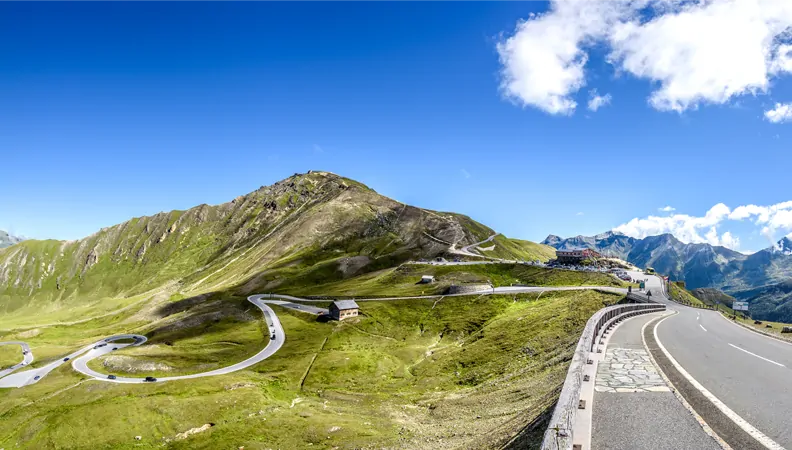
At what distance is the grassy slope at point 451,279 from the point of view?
127125 millimetres

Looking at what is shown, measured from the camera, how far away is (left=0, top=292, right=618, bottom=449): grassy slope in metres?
43.9

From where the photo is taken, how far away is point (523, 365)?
178 feet

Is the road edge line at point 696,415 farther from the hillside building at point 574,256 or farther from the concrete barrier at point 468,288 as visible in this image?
the hillside building at point 574,256

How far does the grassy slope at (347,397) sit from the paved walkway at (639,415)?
342 inches

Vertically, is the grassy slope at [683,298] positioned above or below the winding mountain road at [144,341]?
above

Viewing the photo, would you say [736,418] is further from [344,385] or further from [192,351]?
[192,351]

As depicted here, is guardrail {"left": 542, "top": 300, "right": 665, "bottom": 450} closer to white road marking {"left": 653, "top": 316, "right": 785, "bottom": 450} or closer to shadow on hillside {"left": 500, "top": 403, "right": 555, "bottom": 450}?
shadow on hillside {"left": 500, "top": 403, "right": 555, "bottom": 450}

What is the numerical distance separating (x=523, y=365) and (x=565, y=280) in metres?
82.3

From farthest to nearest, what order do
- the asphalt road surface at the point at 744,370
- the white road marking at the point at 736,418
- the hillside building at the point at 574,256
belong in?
the hillside building at the point at 574,256 < the asphalt road surface at the point at 744,370 < the white road marking at the point at 736,418

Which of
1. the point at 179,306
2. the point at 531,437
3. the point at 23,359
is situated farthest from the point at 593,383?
the point at 179,306

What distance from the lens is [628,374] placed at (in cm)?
2303

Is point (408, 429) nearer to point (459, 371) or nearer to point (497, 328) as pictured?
point (459, 371)

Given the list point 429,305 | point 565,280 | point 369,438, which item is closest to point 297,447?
point 369,438

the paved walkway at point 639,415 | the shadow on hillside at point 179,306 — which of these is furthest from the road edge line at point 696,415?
the shadow on hillside at point 179,306
